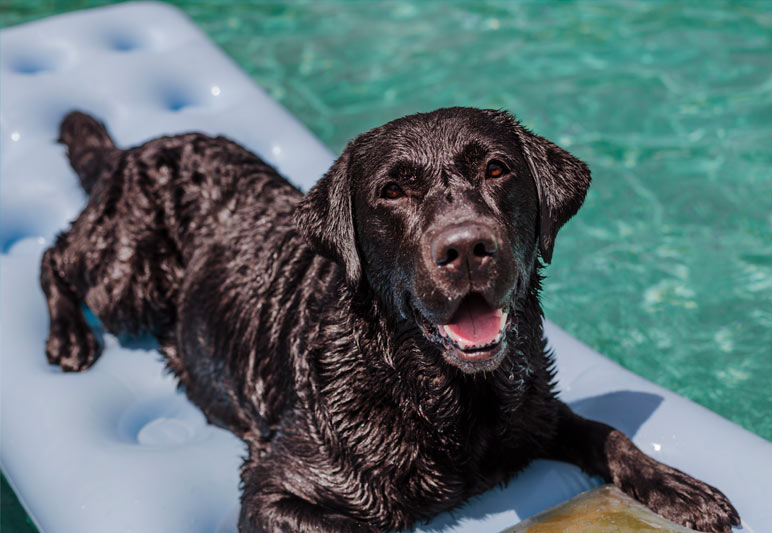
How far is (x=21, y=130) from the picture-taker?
15.4 ft

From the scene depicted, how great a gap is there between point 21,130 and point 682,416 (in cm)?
385

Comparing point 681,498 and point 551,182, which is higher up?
point 551,182

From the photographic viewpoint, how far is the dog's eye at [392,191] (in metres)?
2.50

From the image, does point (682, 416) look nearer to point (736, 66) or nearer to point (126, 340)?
point (126, 340)

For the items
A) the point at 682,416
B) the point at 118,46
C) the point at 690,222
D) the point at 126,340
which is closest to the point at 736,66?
the point at 690,222

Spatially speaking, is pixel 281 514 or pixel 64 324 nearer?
pixel 281 514

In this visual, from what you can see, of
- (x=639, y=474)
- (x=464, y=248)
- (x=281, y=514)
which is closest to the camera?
(x=464, y=248)

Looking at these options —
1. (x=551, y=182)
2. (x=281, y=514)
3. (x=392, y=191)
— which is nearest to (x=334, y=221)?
(x=392, y=191)

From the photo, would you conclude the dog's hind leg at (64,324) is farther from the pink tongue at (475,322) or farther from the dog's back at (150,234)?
the pink tongue at (475,322)

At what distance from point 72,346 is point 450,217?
7.43 feet

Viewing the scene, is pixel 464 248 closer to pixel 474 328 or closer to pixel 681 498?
pixel 474 328

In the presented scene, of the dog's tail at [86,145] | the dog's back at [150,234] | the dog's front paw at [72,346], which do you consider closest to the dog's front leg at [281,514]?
the dog's back at [150,234]

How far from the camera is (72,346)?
12.4ft

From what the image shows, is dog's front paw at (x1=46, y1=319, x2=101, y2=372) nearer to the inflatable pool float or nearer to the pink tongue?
the inflatable pool float
